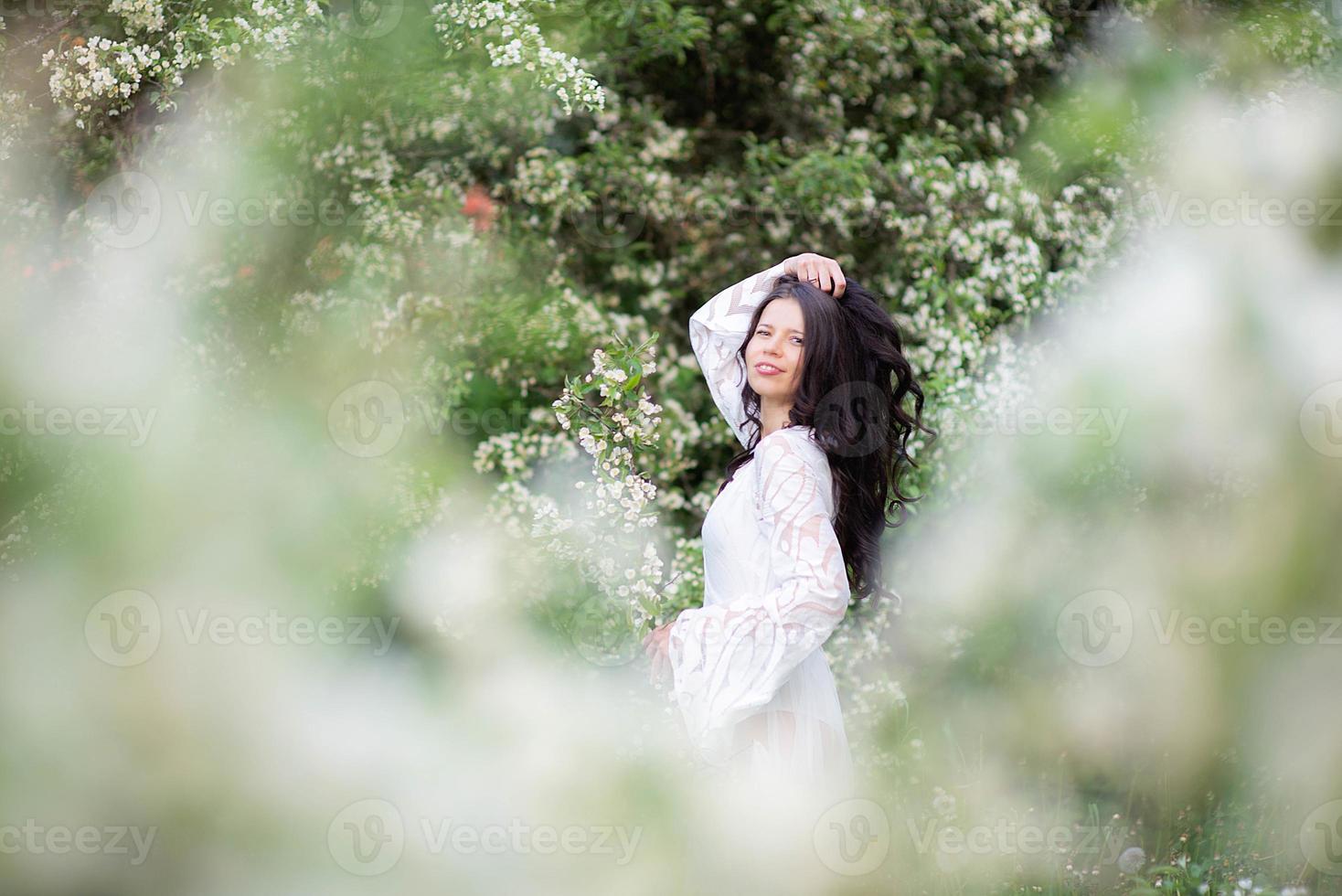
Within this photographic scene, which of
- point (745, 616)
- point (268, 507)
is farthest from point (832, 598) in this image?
point (268, 507)

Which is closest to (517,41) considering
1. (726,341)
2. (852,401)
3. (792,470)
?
(726,341)

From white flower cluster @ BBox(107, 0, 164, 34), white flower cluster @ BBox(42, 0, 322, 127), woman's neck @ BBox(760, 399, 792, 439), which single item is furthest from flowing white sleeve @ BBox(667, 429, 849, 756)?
white flower cluster @ BBox(107, 0, 164, 34)

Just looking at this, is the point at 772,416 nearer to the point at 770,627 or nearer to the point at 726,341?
the point at 726,341

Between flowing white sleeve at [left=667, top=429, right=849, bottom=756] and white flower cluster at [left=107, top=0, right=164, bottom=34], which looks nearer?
flowing white sleeve at [left=667, top=429, right=849, bottom=756]

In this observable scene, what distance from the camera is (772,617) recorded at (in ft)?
9.09

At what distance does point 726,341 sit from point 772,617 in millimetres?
880

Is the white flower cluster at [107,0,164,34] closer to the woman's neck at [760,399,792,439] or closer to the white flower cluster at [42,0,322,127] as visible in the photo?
the white flower cluster at [42,0,322,127]

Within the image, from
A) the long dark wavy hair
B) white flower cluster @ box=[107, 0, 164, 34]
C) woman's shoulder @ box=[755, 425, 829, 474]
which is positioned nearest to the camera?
woman's shoulder @ box=[755, 425, 829, 474]

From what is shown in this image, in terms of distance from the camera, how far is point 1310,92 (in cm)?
502

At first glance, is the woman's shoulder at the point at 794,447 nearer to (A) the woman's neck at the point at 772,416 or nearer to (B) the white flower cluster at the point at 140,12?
(A) the woman's neck at the point at 772,416

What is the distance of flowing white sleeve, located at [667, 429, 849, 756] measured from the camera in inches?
109

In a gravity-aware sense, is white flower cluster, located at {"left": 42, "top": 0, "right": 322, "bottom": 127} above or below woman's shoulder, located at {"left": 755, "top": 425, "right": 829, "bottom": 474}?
above

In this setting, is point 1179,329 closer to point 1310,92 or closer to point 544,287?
point 1310,92

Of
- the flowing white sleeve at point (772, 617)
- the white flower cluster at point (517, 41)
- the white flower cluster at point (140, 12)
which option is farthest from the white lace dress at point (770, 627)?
the white flower cluster at point (140, 12)
